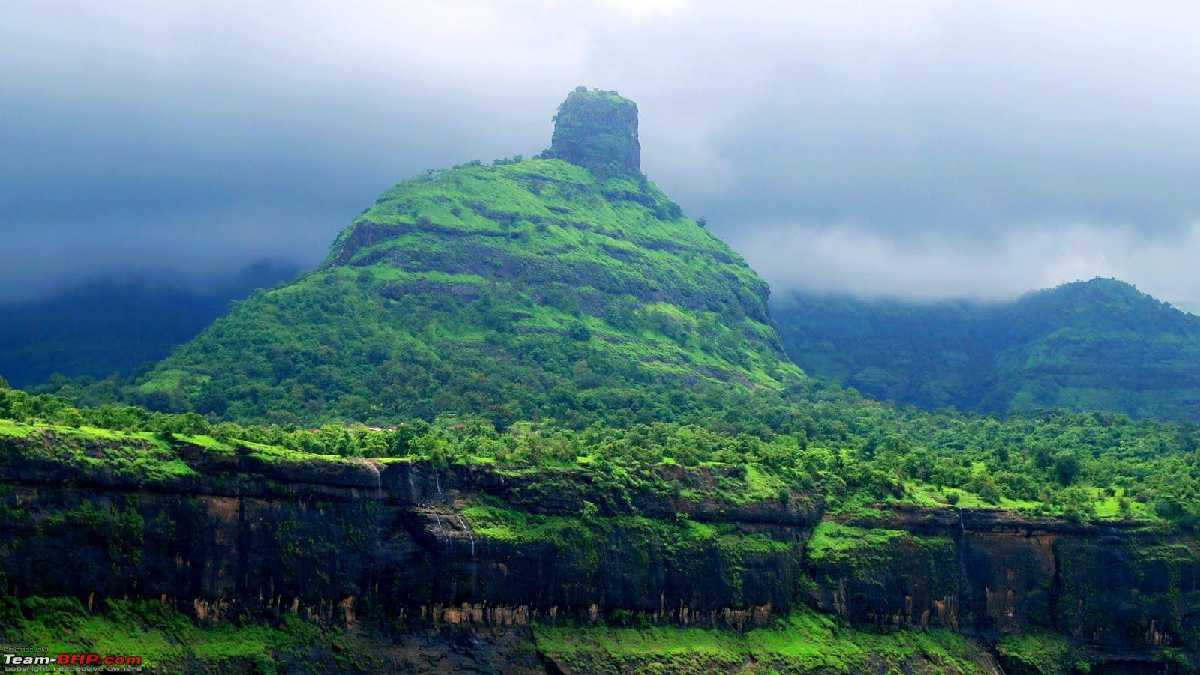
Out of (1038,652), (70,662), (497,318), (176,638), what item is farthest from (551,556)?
(497,318)

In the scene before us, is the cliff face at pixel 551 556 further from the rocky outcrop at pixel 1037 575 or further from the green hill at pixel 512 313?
the green hill at pixel 512 313

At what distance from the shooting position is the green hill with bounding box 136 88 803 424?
122 m

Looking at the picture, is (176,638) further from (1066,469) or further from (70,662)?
(1066,469)

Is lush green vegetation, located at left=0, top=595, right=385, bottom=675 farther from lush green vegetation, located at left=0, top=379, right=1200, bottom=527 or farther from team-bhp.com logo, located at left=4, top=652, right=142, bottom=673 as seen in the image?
lush green vegetation, located at left=0, top=379, right=1200, bottom=527

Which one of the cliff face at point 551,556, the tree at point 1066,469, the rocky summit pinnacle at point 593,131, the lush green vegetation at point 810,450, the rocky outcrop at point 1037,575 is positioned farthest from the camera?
the rocky summit pinnacle at point 593,131

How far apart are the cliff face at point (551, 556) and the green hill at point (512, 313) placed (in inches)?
1063

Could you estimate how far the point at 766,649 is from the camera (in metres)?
86.6

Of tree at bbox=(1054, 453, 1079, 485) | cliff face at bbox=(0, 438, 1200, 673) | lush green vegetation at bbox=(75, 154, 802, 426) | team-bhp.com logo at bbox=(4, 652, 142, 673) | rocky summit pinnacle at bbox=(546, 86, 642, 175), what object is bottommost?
team-bhp.com logo at bbox=(4, 652, 142, 673)

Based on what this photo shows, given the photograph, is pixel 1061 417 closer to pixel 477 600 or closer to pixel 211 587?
pixel 477 600

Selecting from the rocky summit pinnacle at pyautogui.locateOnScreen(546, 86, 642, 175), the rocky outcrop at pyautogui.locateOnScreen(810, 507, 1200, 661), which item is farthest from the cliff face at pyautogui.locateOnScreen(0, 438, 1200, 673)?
the rocky summit pinnacle at pyautogui.locateOnScreen(546, 86, 642, 175)

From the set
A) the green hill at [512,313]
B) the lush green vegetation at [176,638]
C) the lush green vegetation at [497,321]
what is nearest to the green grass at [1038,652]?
the lush green vegetation at [497,321]

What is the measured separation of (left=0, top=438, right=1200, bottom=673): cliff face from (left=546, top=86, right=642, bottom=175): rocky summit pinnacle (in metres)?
105

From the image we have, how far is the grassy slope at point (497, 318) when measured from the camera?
400 ft

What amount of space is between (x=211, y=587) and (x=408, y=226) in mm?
85999
